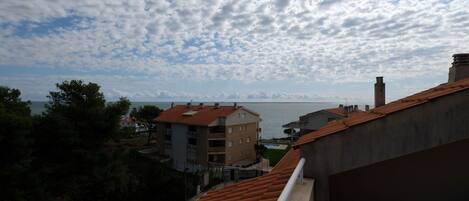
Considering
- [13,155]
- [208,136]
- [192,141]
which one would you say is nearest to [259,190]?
[13,155]

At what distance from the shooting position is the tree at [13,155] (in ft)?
63.8

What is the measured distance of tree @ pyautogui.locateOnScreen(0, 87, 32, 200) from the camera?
19.4 metres

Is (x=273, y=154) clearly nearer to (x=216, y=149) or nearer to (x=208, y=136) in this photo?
(x=216, y=149)

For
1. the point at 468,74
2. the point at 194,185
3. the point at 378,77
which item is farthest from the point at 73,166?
the point at 468,74

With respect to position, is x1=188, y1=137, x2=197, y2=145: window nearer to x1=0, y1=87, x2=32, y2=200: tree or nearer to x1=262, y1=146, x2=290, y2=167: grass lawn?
x1=262, y1=146, x2=290, y2=167: grass lawn

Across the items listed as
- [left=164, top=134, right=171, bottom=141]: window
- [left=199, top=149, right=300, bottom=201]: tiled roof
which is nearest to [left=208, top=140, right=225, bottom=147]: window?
[left=164, top=134, right=171, bottom=141]: window

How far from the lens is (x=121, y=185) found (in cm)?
2525

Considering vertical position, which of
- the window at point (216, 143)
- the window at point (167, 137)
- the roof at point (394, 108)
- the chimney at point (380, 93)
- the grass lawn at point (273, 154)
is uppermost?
the chimney at point (380, 93)

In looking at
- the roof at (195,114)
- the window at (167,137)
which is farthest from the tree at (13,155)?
the window at (167,137)

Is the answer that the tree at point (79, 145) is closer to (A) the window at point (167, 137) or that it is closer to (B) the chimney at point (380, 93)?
(B) the chimney at point (380, 93)

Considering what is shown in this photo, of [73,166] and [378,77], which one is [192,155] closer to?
[73,166]

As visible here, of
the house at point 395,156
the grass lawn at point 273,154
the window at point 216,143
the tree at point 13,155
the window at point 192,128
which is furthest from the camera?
the grass lawn at point 273,154

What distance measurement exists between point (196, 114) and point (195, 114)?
0.13 meters

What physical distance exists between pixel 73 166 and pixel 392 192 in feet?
75.4
